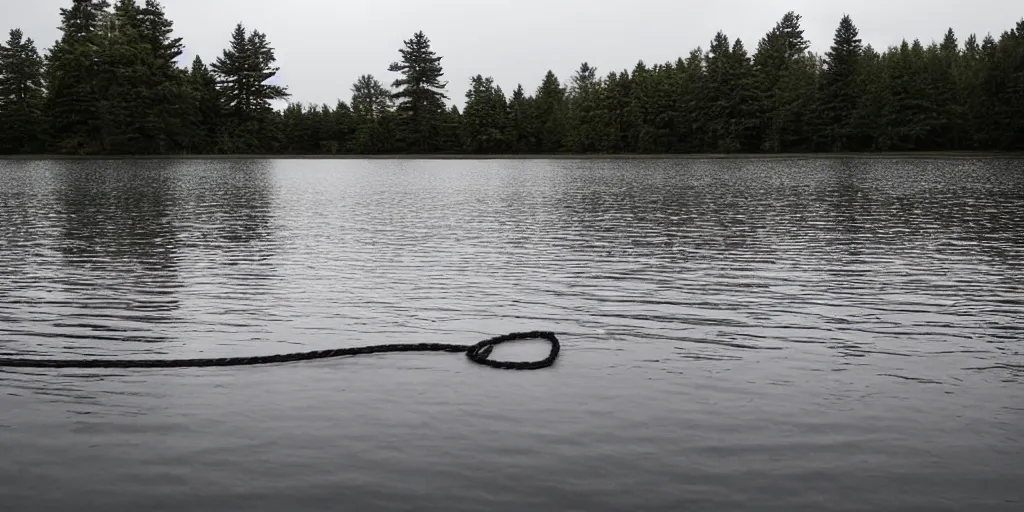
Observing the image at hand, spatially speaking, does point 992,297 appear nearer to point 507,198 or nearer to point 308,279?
point 308,279

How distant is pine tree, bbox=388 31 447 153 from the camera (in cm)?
11306

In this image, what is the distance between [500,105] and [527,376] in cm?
10541

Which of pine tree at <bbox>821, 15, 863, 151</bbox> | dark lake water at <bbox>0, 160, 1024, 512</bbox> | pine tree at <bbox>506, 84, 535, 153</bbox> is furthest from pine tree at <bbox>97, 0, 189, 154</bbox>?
dark lake water at <bbox>0, 160, 1024, 512</bbox>

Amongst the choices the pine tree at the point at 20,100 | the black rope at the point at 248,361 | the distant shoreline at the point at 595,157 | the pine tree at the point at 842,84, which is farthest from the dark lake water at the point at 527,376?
the pine tree at the point at 20,100

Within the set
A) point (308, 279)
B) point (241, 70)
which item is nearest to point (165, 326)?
point (308, 279)

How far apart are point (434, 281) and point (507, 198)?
21.6m

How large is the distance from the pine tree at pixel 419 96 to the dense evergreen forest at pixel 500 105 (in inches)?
7.4

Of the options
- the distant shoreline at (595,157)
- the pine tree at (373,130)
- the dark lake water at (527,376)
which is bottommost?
the dark lake water at (527,376)

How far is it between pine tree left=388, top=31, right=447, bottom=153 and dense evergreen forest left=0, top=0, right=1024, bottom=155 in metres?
0.19

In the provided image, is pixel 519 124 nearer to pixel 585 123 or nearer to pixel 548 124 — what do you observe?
pixel 548 124

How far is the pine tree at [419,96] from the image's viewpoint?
113 metres

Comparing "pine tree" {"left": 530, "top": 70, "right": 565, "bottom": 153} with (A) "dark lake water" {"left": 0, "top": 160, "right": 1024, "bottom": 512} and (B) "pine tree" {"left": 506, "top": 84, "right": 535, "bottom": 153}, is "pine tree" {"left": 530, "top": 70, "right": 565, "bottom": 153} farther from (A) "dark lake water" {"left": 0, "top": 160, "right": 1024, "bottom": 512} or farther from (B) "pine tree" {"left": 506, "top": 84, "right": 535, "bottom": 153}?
(A) "dark lake water" {"left": 0, "top": 160, "right": 1024, "bottom": 512}

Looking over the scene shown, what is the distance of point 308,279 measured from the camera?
16.2 m

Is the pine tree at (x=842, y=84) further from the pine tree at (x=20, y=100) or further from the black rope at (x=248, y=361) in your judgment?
the black rope at (x=248, y=361)
